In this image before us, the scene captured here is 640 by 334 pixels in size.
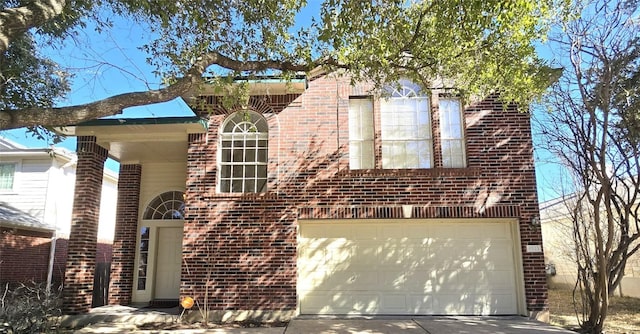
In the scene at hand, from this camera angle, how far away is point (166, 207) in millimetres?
11977

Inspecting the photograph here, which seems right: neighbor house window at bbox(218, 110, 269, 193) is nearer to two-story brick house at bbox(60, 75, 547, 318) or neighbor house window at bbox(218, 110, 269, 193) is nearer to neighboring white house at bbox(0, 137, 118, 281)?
two-story brick house at bbox(60, 75, 547, 318)

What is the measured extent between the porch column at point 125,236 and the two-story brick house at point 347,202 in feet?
4.93

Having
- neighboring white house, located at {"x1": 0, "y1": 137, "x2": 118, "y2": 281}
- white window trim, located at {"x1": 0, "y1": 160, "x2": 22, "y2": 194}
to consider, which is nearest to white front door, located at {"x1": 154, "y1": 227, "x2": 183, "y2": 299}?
neighboring white house, located at {"x1": 0, "y1": 137, "x2": 118, "y2": 281}

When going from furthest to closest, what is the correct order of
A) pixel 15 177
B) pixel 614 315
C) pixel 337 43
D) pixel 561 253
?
pixel 15 177 → pixel 561 253 → pixel 614 315 → pixel 337 43

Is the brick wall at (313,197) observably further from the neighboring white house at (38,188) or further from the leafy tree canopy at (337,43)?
the neighboring white house at (38,188)

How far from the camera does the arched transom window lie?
11898 millimetres

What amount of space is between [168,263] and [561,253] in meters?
13.2

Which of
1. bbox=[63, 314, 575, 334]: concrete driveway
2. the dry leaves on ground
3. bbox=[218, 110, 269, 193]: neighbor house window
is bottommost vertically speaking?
the dry leaves on ground

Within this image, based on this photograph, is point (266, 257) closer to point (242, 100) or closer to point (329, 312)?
point (329, 312)

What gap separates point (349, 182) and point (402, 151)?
141 cm

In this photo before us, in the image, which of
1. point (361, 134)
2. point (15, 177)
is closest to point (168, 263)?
point (361, 134)

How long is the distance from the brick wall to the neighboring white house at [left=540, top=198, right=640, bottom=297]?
4513 mm

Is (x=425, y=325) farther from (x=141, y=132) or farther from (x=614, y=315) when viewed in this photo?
(x=141, y=132)

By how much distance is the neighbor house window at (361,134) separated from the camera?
1016cm
